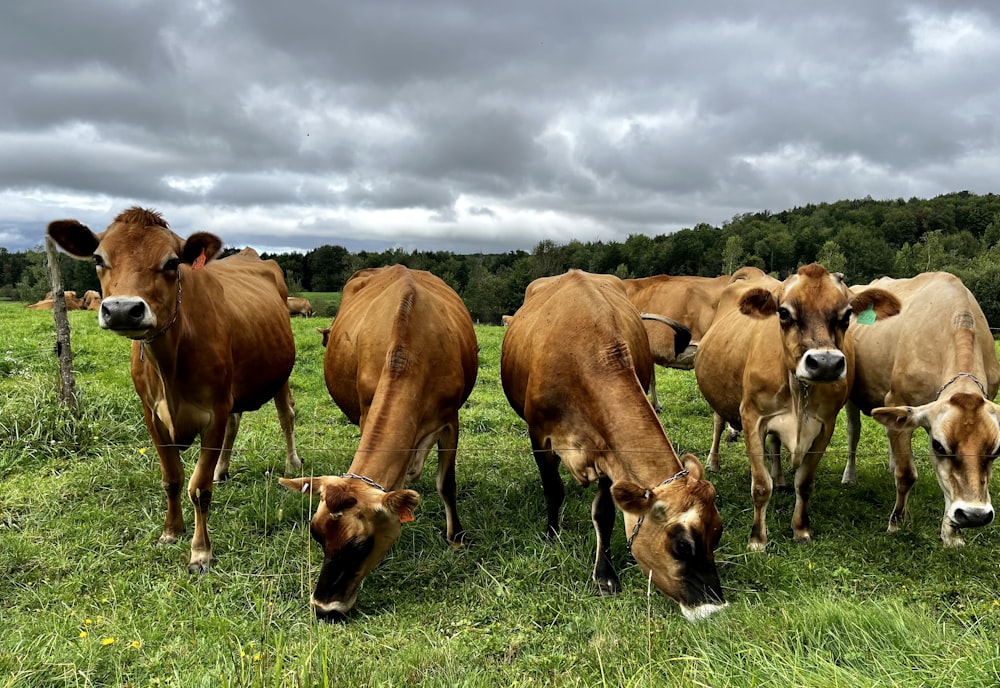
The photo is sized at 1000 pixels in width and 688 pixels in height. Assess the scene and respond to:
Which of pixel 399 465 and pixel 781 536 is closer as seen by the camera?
pixel 399 465

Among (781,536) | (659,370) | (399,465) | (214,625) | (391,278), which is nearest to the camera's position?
(214,625)

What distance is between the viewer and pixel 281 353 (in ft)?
21.1

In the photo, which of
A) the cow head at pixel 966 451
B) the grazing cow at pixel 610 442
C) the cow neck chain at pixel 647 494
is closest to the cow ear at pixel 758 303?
the grazing cow at pixel 610 442

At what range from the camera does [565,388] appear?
466 centimetres

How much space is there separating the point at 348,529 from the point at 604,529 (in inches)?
74.7

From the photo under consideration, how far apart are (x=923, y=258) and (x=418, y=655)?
75.4m

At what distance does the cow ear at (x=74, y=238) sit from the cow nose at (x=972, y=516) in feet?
21.1

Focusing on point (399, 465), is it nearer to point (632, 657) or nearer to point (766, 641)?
point (632, 657)

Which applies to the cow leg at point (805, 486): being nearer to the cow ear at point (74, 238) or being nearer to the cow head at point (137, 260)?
the cow head at point (137, 260)

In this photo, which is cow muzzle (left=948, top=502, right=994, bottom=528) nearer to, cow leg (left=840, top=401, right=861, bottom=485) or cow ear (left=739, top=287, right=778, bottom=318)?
cow ear (left=739, top=287, right=778, bottom=318)

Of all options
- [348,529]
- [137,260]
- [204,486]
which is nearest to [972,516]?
[348,529]

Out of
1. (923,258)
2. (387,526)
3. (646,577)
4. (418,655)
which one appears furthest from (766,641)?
(923,258)

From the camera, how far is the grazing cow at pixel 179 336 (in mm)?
4016

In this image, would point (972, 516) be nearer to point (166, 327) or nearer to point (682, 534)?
point (682, 534)
